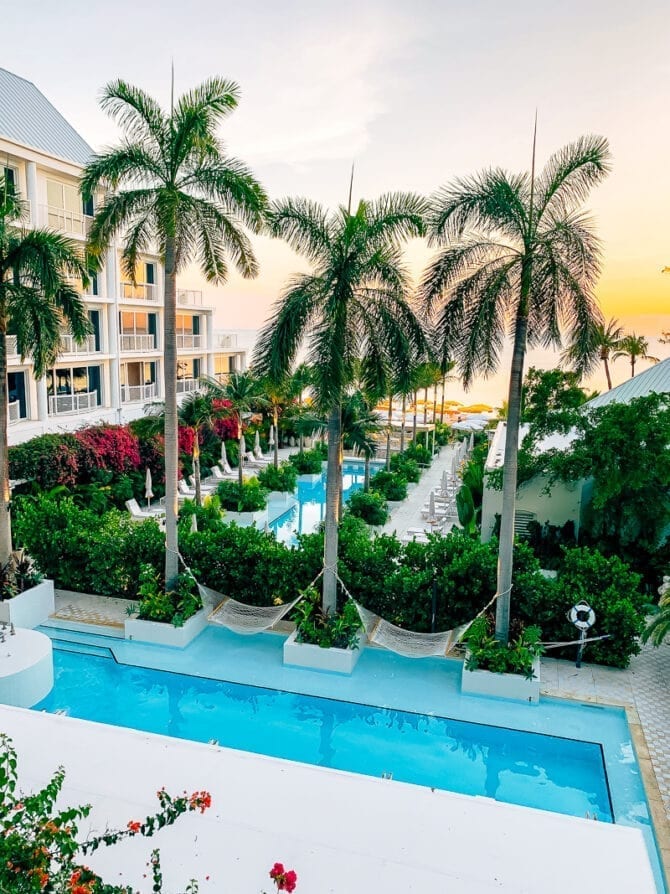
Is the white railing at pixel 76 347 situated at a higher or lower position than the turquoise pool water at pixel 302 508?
higher

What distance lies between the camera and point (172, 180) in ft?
40.1

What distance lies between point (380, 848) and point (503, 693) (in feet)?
18.7

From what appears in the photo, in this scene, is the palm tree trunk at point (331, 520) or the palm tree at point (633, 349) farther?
the palm tree at point (633, 349)

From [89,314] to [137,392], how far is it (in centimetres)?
428

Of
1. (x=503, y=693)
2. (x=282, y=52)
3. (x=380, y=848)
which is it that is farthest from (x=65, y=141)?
(x=380, y=848)

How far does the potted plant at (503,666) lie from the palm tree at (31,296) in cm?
957

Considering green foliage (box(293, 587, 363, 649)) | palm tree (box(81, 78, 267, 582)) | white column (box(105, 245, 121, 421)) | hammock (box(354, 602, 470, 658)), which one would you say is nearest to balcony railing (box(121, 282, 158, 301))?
white column (box(105, 245, 121, 421))

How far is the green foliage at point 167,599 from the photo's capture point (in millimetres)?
13133

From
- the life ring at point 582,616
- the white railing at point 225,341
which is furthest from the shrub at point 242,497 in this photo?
the white railing at point 225,341

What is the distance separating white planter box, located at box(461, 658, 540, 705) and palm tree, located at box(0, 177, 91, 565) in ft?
31.4

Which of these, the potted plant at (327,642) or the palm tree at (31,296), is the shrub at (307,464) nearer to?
the palm tree at (31,296)

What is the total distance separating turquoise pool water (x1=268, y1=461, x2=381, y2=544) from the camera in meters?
22.8

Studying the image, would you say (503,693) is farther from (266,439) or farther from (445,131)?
(266,439)

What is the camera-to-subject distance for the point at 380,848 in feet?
19.9
